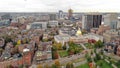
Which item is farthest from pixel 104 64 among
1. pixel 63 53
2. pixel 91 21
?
pixel 91 21

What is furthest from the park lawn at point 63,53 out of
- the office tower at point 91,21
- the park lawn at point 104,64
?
the office tower at point 91,21

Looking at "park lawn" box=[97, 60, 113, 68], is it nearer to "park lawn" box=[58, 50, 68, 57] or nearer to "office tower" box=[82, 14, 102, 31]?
"park lawn" box=[58, 50, 68, 57]

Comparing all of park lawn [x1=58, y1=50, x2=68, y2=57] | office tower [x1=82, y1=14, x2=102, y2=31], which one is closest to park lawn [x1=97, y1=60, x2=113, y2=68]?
park lawn [x1=58, y1=50, x2=68, y2=57]

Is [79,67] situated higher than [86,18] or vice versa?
[86,18]

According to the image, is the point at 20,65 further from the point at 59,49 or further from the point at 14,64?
the point at 59,49

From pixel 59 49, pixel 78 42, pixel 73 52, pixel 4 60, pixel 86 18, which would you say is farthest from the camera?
pixel 86 18

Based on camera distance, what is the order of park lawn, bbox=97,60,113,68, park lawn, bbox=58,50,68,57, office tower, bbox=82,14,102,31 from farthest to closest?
office tower, bbox=82,14,102,31 → park lawn, bbox=58,50,68,57 → park lawn, bbox=97,60,113,68

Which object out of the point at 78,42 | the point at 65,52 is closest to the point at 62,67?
the point at 65,52

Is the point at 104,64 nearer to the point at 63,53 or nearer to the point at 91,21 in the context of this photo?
the point at 63,53

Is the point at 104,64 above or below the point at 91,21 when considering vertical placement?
below
